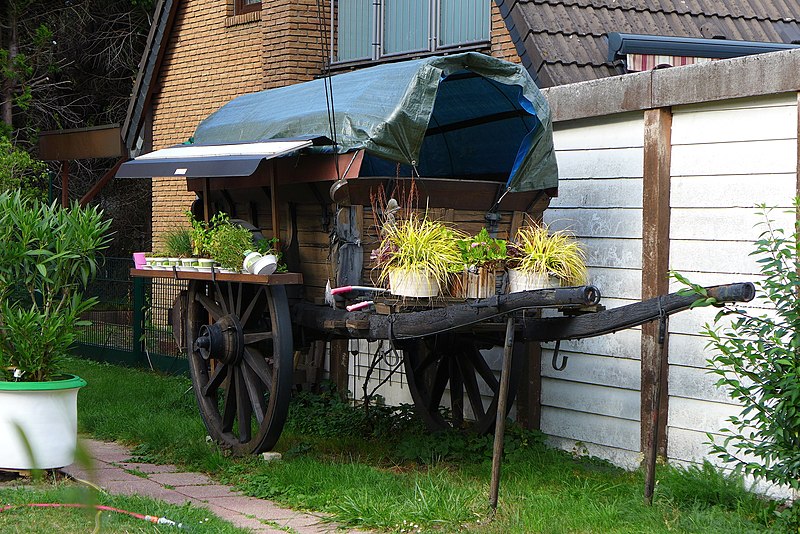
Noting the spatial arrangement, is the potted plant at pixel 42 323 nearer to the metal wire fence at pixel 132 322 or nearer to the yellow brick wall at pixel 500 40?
the yellow brick wall at pixel 500 40

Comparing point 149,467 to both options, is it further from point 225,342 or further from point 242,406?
point 225,342

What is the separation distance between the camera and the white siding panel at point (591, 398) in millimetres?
7073

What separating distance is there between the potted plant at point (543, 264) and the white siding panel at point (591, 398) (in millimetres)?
1146

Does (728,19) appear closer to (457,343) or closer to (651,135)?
(651,135)

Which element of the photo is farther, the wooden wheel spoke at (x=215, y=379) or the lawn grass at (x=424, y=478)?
the wooden wheel spoke at (x=215, y=379)

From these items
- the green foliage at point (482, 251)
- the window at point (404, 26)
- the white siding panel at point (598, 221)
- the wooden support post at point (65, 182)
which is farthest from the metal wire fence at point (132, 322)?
the green foliage at point (482, 251)

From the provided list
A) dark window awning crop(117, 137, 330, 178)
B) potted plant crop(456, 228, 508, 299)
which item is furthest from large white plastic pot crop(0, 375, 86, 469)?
potted plant crop(456, 228, 508, 299)

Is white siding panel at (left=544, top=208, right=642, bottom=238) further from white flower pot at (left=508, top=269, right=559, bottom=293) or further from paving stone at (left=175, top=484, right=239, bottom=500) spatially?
paving stone at (left=175, top=484, right=239, bottom=500)

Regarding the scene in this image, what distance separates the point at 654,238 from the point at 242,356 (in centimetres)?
292

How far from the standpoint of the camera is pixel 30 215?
714 centimetres

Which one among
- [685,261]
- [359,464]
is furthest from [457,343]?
[685,261]

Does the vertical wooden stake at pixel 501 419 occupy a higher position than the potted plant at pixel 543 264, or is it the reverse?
the potted plant at pixel 543 264

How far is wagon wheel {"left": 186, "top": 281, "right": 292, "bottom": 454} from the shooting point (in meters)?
7.04

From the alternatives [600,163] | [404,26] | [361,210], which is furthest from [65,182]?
[600,163]
